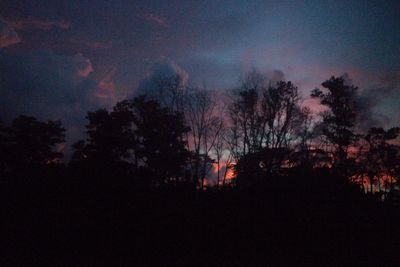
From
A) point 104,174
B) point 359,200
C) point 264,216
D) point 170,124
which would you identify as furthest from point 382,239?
point 170,124

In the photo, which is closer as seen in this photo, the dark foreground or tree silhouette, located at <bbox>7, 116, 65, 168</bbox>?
the dark foreground

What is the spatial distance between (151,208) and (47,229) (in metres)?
3.98

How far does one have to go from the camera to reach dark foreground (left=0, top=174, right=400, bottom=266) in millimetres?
8242

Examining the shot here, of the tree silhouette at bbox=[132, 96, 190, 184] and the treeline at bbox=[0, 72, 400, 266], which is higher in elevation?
the tree silhouette at bbox=[132, 96, 190, 184]

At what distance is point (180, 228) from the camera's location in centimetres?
959

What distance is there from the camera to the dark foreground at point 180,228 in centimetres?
824

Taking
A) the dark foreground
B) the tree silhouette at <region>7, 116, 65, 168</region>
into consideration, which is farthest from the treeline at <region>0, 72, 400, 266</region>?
the tree silhouette at <region>7, 116, 65, 168</region>

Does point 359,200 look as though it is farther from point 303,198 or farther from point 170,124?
point 170,124

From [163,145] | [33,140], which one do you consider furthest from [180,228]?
[33,140]

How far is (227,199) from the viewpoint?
13344 millimetres

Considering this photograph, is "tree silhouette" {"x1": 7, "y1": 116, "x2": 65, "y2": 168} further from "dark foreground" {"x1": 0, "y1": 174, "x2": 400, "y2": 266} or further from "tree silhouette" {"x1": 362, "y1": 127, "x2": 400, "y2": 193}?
"tree silhouette" {"x1": 362, "y1": 127, "x2": 400, "y2": 193}

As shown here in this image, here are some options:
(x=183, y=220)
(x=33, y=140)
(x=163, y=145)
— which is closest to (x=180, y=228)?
(x=183, y=220)

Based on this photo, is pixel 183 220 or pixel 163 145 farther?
pixel 163 145

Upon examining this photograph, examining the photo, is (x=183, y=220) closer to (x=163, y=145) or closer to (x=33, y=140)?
(x=163, y=145)
